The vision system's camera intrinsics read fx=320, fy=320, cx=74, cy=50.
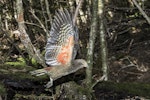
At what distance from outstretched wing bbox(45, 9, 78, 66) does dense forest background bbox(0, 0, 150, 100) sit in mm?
472

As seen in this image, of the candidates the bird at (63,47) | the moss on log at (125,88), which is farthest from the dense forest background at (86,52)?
the bird at (63,47)

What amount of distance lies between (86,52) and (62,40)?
8.82 feet

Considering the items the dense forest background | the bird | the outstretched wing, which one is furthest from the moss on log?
the outstretched wing

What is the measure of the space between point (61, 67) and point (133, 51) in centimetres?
475

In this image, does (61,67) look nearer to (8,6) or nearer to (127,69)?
(127,69)

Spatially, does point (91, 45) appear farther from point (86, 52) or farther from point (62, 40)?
point (86, 52)

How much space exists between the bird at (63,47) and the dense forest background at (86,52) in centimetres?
46

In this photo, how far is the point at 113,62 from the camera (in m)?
8.29

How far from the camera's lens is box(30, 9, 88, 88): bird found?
404 cm

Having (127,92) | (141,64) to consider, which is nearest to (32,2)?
(141,64)

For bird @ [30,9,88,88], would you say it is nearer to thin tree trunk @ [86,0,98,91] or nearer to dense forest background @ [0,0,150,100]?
thin tree trunk @ [86,0,98,91]

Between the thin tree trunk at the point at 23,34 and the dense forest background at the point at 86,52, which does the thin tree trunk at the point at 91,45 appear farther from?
the thin tree trunk at the point at 23,34

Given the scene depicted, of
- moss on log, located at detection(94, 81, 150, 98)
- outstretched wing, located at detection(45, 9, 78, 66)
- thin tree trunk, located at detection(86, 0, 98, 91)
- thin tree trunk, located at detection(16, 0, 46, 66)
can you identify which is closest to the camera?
outstretched wing, located at detection(45, 9, 78, 66)

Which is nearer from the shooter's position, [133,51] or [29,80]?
[29,80]
